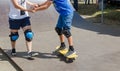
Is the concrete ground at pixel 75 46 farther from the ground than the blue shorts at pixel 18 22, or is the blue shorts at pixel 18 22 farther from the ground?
the blue shorts at pixel 18 22

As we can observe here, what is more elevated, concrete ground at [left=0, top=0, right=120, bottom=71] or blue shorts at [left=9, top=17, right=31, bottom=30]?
blue shorts at [left=9, top=17, right=31, bottom=30]

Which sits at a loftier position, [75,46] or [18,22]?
[18,22]

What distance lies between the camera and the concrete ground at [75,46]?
6.14 meters

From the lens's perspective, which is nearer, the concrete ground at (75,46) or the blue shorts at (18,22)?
the concrete ground at (75,46)

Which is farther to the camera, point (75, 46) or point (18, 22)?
point (75, 46)

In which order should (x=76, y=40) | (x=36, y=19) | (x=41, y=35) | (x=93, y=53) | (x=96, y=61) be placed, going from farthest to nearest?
(x=36, y=19) → (x=41, y=35) → (x=76, y=40) → (x=93, y=53) → (x=96, y=61)

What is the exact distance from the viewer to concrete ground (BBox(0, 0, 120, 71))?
6137mm

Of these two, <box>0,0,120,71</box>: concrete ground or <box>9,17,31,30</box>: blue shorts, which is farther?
<box>9,17,31,30</box>: blue shorts

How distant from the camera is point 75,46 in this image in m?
7.70

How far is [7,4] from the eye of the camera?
10258 millimetres

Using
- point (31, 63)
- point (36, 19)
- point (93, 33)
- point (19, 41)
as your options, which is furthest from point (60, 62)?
point (36, 19)

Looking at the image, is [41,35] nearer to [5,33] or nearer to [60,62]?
[5,33]

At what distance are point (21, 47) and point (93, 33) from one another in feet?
7.81

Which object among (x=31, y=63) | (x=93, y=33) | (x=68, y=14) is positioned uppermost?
(x=68, y=14)
